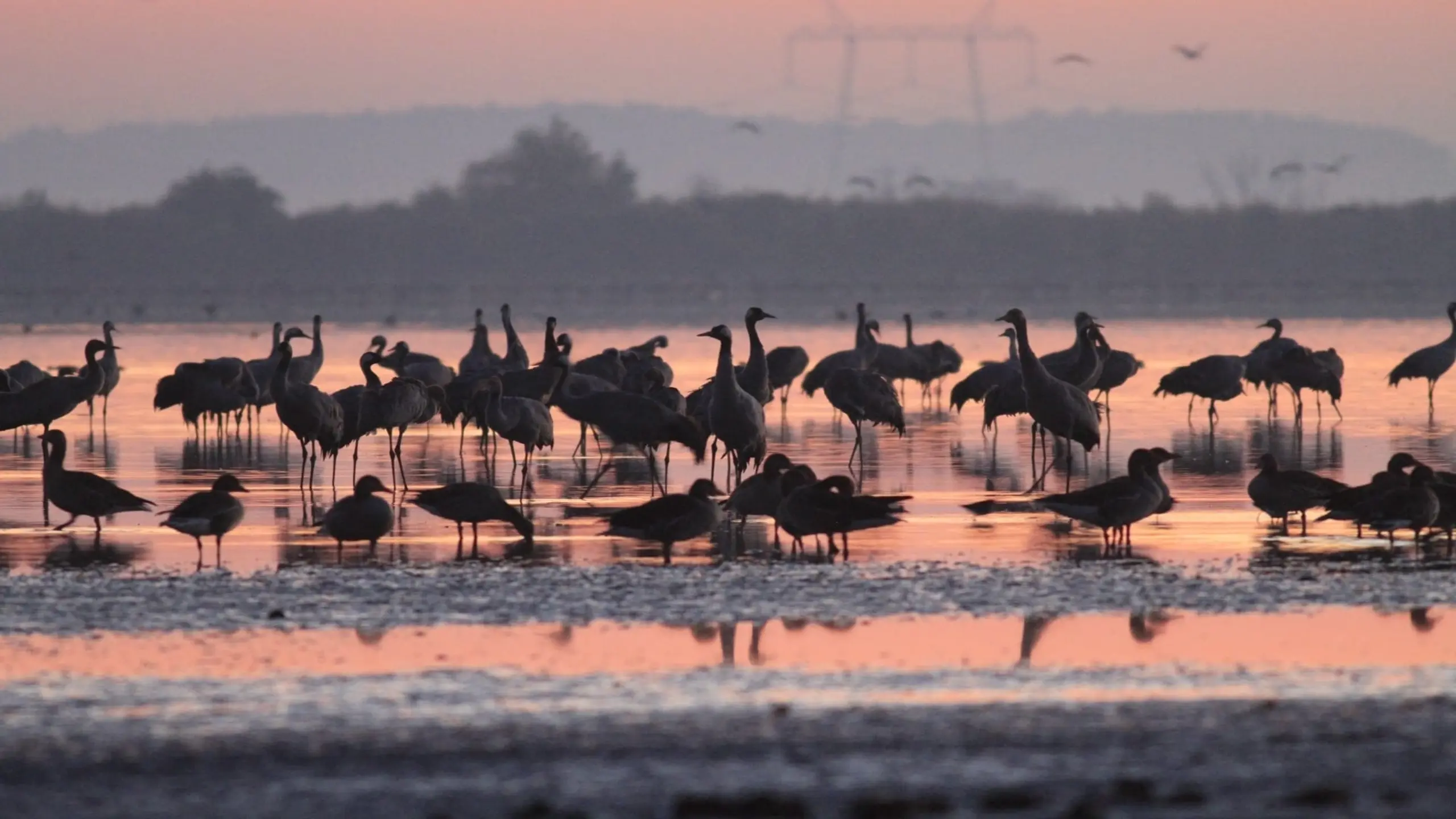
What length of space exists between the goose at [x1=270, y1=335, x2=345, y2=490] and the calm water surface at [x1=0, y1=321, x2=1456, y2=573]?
411 mm

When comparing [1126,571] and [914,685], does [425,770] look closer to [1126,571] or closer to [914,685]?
[914,685]

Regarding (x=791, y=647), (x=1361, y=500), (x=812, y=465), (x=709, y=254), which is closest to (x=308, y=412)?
(x=812, y=465)

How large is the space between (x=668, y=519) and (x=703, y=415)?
21.5 feet

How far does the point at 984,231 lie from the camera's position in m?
134

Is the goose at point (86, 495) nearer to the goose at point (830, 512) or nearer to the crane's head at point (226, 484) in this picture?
the crane's head at point (226, 484)

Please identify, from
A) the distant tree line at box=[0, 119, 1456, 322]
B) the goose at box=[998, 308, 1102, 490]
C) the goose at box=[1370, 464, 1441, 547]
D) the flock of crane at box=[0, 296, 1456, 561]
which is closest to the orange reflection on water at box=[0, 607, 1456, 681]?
the goose at box=[1370, 464, 1441, 547]

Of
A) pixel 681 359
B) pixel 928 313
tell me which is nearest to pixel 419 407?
pixel 681 359

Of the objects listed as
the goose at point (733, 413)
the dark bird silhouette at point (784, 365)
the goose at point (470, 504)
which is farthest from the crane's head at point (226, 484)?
the dark bird silhouette at point (784, 365)

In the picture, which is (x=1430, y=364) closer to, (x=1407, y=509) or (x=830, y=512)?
(x=1407, y=509)

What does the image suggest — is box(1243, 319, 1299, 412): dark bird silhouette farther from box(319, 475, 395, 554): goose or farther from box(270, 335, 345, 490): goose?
box(319, 475, 395, 554): goose

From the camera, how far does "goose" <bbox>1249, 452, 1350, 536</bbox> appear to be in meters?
14.8

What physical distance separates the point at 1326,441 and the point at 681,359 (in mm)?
21362

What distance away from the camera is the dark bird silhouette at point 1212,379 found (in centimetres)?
2623

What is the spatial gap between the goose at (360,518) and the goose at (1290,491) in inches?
229
